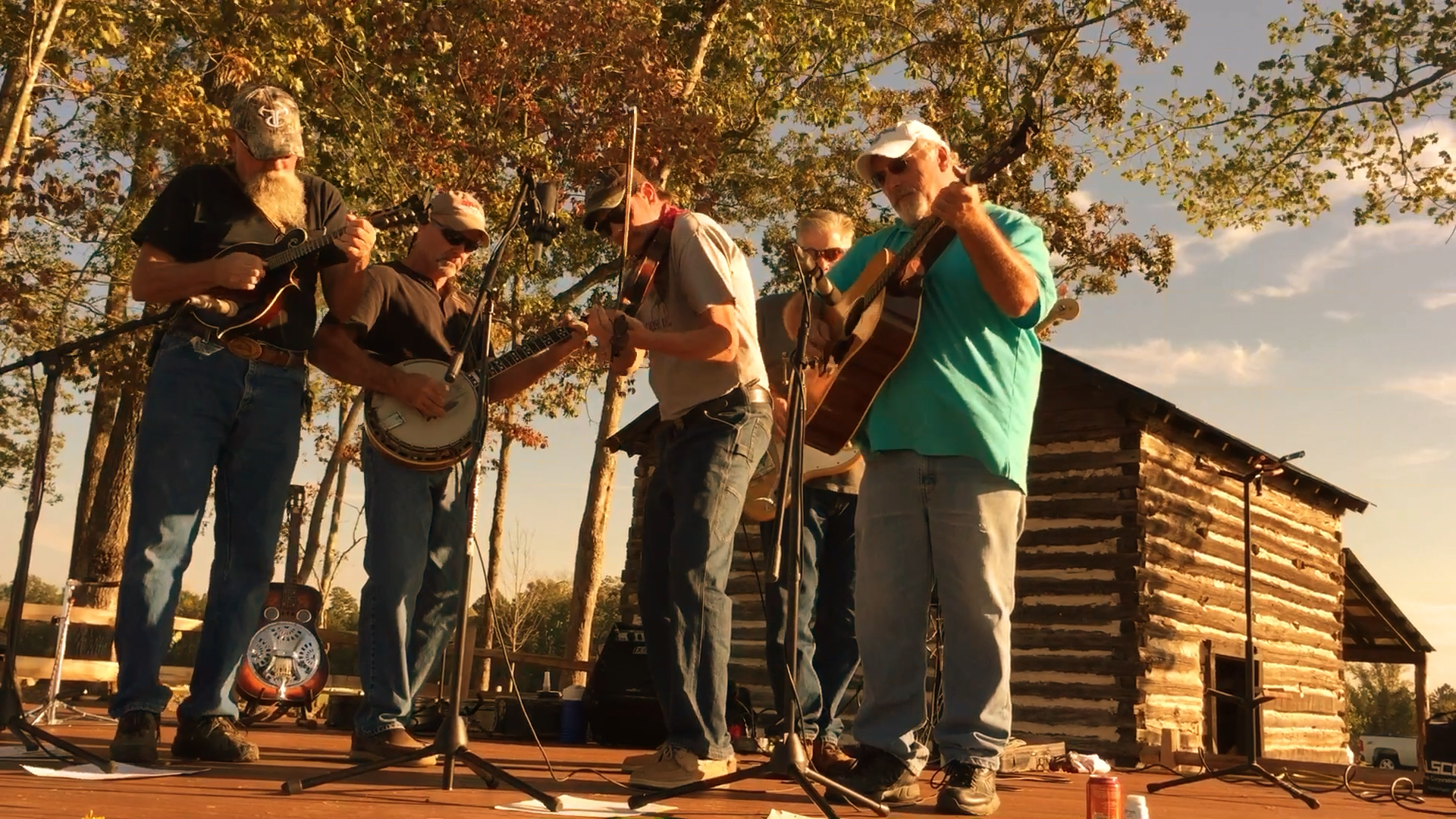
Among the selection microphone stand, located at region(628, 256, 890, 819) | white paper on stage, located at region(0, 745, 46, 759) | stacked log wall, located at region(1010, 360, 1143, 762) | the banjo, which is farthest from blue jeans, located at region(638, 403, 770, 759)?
stacked log wall, located at region(1010, 360, 1143, 762)

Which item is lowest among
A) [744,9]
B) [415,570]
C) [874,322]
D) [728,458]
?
[415,570]

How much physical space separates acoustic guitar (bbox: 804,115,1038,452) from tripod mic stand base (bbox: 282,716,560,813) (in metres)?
1.56

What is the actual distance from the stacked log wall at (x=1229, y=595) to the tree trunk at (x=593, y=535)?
8.02 meters

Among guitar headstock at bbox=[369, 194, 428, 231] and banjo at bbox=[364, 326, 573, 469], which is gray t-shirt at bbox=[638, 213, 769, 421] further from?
guitar headstock at bbox=[369, 194, 428, 231]

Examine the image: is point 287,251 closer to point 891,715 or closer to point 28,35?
point 891,715

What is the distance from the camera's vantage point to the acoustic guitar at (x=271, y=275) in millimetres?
4277

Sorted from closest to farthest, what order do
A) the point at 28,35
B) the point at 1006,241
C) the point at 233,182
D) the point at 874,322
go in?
the point at 1006,241, the point at 874,322, the point at 233,182, the point at 28,35

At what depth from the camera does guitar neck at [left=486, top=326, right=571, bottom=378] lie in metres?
4.38

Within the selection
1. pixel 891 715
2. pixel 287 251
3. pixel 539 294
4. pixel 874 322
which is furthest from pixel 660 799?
pixel 539 294

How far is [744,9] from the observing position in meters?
17.4

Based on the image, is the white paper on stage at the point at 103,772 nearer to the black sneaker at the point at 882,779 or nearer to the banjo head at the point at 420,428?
the banjo head at the point at 420,428

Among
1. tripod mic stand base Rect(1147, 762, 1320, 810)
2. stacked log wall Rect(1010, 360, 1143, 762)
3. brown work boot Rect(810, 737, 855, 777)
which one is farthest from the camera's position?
stacked log wall Rect(1010, 360, 1143, 762)

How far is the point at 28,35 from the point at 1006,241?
35.9ft

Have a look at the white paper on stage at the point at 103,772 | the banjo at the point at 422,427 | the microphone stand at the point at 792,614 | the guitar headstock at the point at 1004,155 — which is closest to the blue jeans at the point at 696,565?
the microphone stand at the point at 792,614
